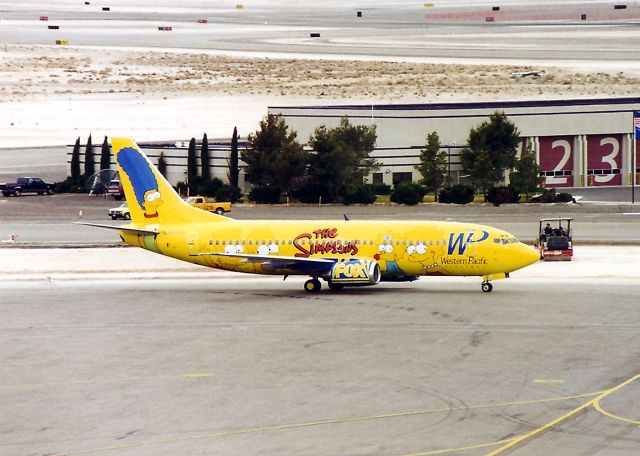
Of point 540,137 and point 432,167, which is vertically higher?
point 540,137

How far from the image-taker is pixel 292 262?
6212 cm

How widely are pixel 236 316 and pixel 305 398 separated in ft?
56.9

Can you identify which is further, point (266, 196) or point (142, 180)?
point (266, 196)

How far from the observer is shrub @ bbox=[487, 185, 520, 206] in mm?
105625

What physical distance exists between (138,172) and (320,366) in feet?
84.9

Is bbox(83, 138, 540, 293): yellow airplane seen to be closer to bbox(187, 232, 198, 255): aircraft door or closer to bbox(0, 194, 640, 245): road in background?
bbox(187, 232, 198, 255): aircraft door

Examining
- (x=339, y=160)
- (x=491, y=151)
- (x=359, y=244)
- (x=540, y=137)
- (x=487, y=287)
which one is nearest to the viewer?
(x=487, y=287)

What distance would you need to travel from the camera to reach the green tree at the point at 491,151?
4316 inches

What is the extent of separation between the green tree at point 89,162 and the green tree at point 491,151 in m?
36.6

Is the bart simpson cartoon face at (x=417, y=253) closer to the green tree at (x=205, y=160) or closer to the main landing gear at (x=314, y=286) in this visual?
the main landing gear at (x=314, y=286)

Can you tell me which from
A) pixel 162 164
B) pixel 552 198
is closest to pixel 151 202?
pixel 552 198

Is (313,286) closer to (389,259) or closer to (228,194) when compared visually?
(389,259)

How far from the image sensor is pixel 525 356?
147ft

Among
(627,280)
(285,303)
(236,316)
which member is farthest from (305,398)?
(627,280)
